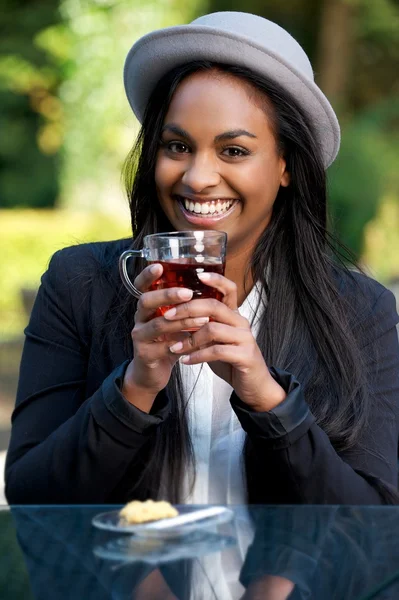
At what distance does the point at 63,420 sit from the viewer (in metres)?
2.46

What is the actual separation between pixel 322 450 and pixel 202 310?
0.45 m

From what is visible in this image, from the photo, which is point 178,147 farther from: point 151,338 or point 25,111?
point 25,111

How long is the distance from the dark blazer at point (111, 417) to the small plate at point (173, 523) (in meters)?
0.21

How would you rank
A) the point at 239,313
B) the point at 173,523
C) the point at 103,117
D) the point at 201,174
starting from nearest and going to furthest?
the point at 173,523 → the point at 239,313 → the point at 201,174 → the point at 103,117

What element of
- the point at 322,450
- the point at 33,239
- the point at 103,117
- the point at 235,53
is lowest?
the point at 322,450

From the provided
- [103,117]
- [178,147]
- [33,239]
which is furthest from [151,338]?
[103,117]

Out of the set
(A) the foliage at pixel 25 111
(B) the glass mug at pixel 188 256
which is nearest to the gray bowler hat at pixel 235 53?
(B) the glass mug at pixel 188 256

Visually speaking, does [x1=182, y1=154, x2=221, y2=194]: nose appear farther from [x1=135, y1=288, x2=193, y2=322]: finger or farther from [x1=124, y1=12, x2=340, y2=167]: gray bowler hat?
[x1=135, y1=288, x2=193, y2=322]: finger

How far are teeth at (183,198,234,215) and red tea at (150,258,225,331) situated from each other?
0.52 metres

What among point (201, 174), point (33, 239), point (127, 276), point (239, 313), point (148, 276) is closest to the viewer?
point (148, 276)

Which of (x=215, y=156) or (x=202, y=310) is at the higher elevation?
(x=215, y=156)

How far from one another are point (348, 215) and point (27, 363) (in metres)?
11.2

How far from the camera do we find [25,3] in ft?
63.3

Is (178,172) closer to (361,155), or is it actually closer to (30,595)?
(30,595)
